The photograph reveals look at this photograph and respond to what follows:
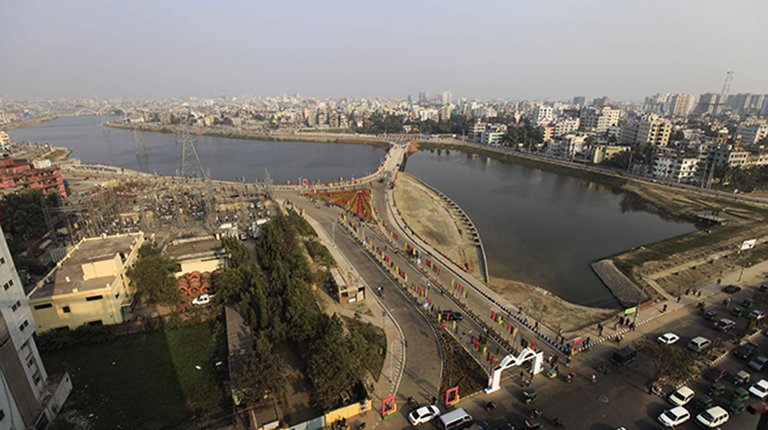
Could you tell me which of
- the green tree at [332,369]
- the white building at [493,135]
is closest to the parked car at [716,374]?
the green tree at [332,369]

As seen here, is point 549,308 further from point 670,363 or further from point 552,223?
point 552,223

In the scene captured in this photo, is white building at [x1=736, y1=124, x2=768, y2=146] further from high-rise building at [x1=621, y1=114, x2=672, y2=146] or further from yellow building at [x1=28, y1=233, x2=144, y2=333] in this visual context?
yellow building at [x1=28, y1=233, x2=144, y2=333]

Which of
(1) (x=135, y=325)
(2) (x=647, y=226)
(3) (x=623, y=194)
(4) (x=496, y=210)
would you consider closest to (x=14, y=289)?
(1) (x=135, y=325)

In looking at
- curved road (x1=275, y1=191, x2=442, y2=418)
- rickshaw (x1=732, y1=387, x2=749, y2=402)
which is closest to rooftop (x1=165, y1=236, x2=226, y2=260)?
curved road (x1=275, y1=191, x2=442, y2=418)

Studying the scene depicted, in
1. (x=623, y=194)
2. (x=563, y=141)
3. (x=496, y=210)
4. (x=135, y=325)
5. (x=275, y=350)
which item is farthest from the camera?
(x=563, y=141)

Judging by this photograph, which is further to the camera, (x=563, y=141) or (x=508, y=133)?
(x=508, y=133)

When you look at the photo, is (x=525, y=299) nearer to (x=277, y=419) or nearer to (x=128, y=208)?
(x=277, y=419)
